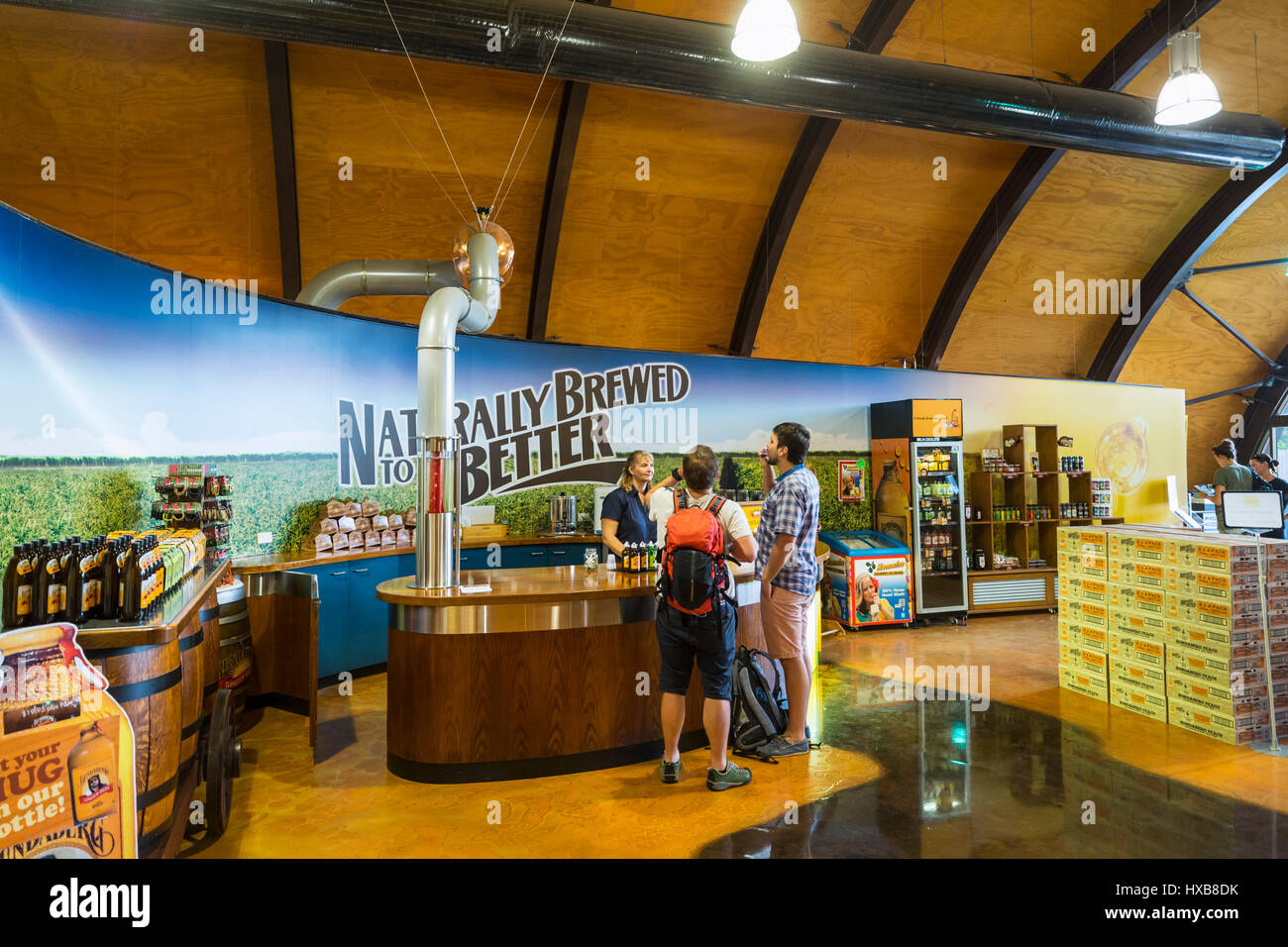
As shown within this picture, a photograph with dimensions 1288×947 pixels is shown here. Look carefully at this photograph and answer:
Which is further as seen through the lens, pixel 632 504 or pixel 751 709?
pixel 632 504

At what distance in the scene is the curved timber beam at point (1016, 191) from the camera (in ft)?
25.4

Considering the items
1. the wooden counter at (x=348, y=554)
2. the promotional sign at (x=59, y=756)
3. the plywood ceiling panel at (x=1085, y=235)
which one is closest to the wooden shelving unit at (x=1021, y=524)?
the plywood ceiling panel at (x=1085, y=235)

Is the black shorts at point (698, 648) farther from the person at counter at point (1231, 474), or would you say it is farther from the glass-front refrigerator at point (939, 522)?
the person at counter at point (1231, 474)

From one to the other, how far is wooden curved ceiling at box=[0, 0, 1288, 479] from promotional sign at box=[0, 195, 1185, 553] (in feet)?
3.86

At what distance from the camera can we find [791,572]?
421cm

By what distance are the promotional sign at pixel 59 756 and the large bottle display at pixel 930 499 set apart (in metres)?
7.68

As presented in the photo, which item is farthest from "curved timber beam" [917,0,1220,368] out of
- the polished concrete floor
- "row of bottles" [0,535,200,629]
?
"row of bottles" [0,535,200,629]

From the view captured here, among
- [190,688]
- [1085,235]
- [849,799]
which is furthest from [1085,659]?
[1085,235]

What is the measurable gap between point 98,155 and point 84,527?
4.36 meters

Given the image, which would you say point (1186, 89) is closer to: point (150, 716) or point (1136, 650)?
point (1136, 650)

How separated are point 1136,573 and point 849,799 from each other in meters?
2.83

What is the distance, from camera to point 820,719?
16.0 ft

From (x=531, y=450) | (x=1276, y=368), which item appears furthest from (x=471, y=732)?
(x=1276, y=368)

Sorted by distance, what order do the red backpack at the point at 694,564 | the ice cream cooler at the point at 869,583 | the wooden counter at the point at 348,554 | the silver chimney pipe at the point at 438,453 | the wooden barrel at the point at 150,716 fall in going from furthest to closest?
the ice cream cooler at the point at 869,583
the wooden counter at the point at 348,554
the silver chimney pipe at the point at 438,453
the red backpack at the point at 694,564
the wooden barrel at the point at 150,716
